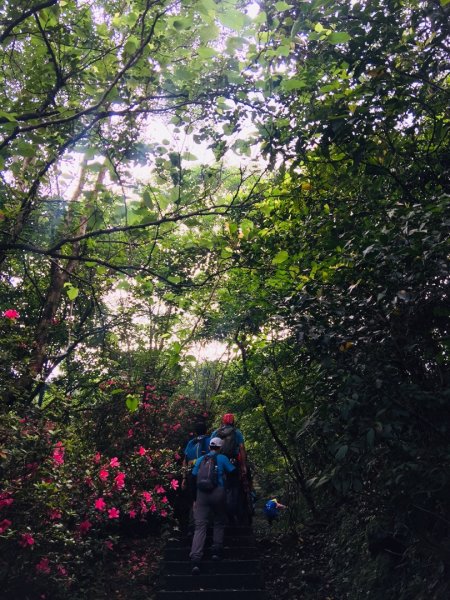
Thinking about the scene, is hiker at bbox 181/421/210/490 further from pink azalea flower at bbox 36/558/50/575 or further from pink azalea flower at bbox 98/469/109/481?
pink azalea flower at bbox 36/558/50/575

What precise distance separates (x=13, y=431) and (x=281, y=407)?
189 inches

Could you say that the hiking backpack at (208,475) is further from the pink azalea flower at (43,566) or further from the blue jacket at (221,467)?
the pink azalea flower at (43,566)

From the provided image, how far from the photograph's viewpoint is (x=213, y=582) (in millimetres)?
5613

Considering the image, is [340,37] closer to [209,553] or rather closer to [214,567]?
[214,567]

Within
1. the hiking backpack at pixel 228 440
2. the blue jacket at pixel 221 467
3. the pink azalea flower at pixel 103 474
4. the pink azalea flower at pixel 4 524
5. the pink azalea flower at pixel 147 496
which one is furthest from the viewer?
the hiking backpack at pixel 228 440

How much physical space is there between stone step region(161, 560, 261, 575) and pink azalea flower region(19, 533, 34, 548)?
85.0 inches

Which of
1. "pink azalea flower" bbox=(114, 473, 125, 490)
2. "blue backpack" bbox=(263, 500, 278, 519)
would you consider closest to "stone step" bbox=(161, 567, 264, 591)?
"pink azalea flower" bbox=(114, 473, 125, 490)

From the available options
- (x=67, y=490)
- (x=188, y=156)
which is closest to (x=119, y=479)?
(x=67, y=490)

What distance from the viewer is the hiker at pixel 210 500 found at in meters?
5.93

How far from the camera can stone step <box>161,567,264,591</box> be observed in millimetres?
5539

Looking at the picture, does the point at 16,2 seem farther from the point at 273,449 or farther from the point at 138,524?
the point at 273,449

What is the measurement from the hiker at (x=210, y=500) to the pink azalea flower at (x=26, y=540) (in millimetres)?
2213

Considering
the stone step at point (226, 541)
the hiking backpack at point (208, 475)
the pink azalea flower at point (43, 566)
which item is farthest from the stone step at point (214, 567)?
the pink azalea flower at point (43, 566)

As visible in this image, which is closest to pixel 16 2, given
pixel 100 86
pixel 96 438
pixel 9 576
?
pixel 100 86
